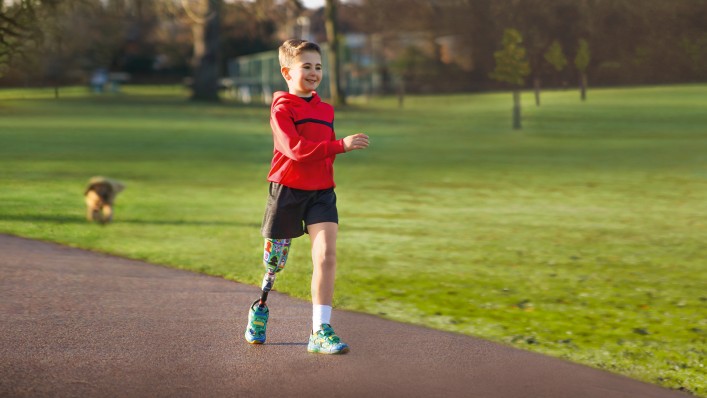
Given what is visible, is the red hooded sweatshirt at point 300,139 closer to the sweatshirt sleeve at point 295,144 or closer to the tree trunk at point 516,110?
the sweatshirt sleeve at point 295,144

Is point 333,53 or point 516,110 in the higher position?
point 333,53

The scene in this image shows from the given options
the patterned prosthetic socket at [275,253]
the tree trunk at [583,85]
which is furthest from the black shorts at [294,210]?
the tree trunk at [583,85]

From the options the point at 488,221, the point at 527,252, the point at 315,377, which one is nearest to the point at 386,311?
the point at 315,377

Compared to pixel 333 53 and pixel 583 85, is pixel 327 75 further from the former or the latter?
pixel 583 85

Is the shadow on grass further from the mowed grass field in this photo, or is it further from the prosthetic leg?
the prosthetic leg

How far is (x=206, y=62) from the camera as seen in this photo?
165ft

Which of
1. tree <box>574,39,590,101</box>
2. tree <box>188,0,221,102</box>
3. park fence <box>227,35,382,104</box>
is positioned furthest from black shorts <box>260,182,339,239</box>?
tree <box>188,0,221,102</box>

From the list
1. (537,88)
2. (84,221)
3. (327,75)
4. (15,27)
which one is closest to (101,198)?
(84,221)

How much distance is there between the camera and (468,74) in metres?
24.0

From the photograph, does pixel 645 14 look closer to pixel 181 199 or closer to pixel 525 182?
pixel 525 182

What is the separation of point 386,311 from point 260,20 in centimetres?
3968

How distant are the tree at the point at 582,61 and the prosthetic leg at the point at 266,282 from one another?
16.2m

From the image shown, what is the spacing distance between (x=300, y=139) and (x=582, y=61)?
54.8 ft

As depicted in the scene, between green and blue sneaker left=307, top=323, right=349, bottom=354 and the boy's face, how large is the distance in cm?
124
